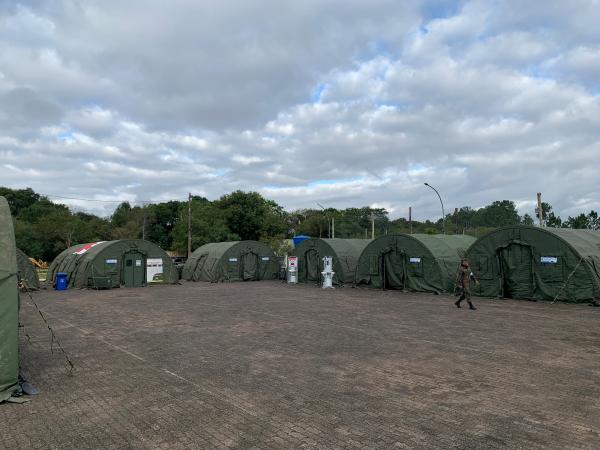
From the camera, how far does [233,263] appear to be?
33688mm

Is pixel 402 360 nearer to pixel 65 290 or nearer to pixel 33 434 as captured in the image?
pixel 33 434

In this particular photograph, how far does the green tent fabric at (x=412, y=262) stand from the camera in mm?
22969

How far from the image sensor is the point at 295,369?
8.23 m

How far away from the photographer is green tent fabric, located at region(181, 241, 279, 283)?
3319 centimetres

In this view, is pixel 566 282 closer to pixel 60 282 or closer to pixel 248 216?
pixel 60 282

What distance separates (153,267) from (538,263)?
903 inches

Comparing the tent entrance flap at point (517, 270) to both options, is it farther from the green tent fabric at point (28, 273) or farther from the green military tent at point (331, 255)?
the green tent fabric at point (28, 273)

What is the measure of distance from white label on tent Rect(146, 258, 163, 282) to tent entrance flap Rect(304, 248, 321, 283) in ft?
32.9

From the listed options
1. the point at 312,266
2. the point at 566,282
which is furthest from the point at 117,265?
the point at 566,282

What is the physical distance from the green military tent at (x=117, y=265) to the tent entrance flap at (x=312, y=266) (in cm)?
920

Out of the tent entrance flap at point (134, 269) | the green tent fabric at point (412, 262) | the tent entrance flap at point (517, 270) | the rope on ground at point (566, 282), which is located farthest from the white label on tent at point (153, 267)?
the rope on ground at point (566, 282)

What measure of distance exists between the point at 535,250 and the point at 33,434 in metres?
19.6

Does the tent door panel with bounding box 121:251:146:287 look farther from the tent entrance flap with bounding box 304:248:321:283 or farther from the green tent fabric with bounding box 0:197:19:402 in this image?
the green tent fabric with bounding box 0:197:19:402

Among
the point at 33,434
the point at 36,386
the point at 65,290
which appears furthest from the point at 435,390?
the point at 65,290
